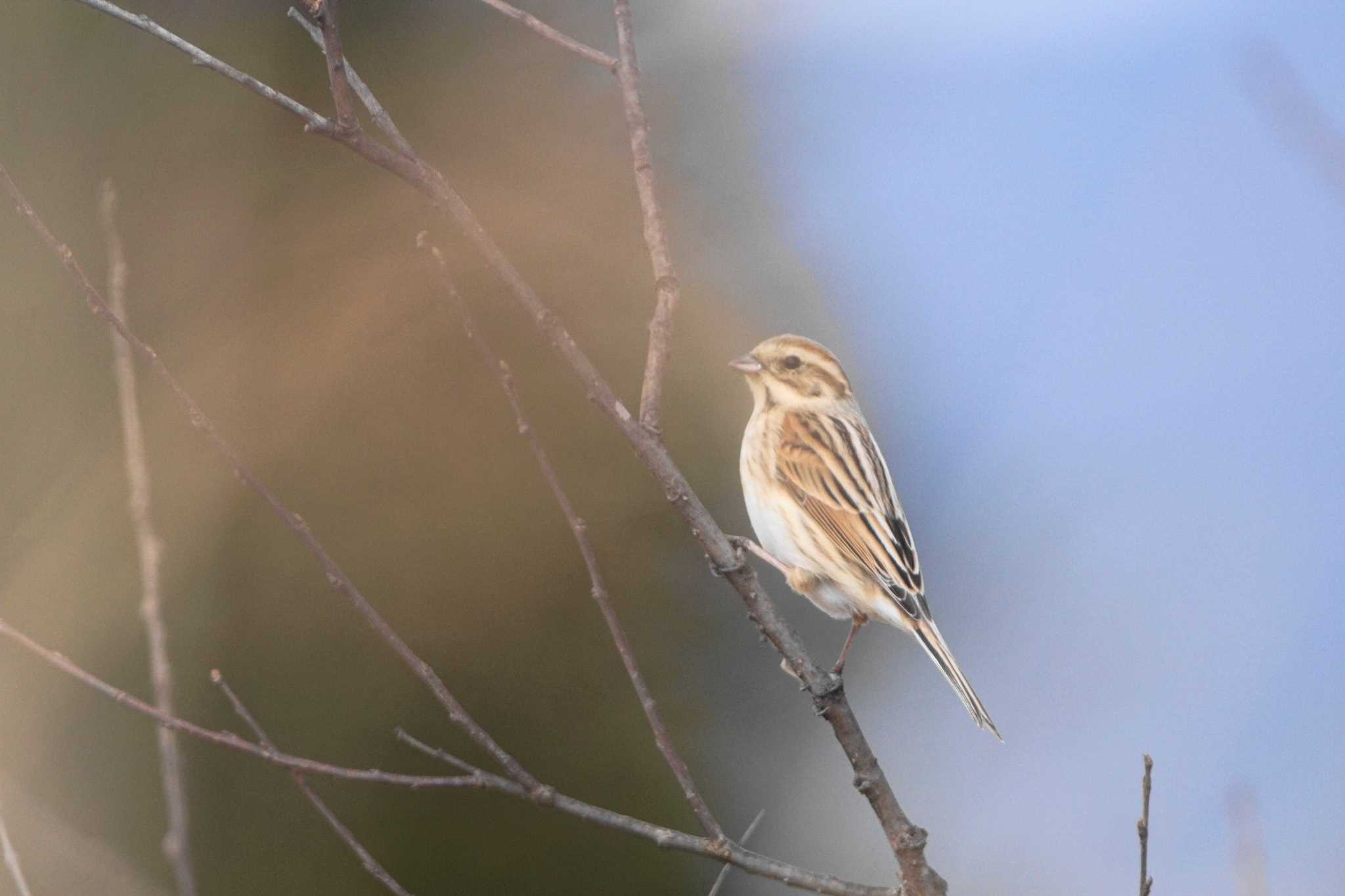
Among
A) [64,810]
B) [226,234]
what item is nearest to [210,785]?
[64,810]

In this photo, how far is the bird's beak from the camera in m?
3.58

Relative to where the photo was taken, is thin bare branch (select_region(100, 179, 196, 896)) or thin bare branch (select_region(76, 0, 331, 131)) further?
thin bare branch (select_region(76, 0, 331, 131))

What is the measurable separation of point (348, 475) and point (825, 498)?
10.8ft

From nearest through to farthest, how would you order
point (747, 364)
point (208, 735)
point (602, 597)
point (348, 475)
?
1. point (208, 735)
2. point (602, 597)
3. point (747, 364)
4. point (348, 475)

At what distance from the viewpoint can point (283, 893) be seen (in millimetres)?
5250

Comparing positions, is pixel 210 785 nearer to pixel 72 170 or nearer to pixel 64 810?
pixel 64 810

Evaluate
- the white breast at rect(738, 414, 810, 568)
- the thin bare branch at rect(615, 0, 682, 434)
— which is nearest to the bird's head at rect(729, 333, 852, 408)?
the white breast at rect(738, 414, 810, 568)

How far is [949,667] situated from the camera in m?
2.93

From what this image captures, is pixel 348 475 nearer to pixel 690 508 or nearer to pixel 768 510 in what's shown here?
pixel 768 510

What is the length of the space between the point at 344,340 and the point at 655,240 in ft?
14.0

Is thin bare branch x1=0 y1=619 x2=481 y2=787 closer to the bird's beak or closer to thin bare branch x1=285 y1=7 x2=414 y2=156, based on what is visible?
thin bare branch x1=285 y1=7 x2=414 y2=156

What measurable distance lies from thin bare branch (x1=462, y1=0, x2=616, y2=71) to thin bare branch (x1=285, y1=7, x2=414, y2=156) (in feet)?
0.94

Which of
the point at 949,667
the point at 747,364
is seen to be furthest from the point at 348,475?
the point at 949,667

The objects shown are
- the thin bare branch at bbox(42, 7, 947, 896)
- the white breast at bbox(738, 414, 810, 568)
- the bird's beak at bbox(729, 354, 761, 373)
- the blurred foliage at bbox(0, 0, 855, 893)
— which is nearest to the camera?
the thin bare branch at bbox(42, 7, 947, 896)
